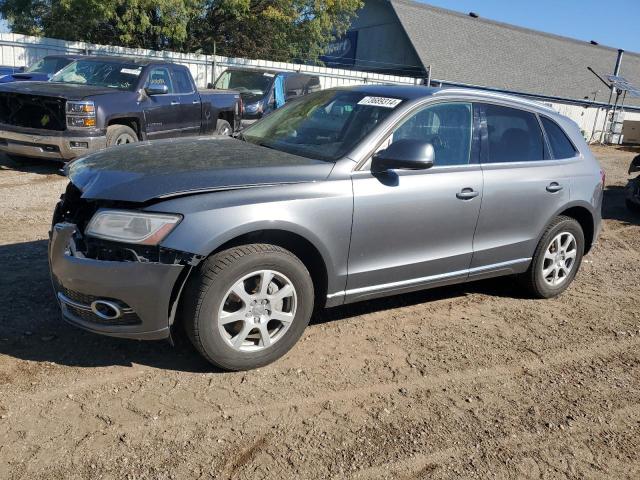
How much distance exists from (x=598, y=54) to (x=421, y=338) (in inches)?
1530

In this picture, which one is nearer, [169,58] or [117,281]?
[117,281]

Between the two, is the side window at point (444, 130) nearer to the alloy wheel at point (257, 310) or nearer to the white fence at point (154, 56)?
the alloy wheel at point (257, 310)

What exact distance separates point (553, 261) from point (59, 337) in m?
4.02

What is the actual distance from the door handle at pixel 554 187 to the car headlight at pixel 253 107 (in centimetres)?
935

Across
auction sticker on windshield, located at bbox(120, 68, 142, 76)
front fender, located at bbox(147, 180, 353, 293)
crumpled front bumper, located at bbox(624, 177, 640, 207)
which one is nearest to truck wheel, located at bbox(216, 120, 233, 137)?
auction sticker on windshield, located at bbox(120, 68, 142, 76)

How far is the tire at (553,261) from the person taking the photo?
503 cm

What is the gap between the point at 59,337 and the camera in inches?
152

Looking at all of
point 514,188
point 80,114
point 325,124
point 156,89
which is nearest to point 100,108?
point 80,114

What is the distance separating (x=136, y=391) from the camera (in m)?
3.34

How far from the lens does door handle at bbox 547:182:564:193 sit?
4879 mm

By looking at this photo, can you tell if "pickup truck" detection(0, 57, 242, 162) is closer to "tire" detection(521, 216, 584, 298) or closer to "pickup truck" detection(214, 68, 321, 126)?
"pickup truck" detection(214, 68, 321, 126)

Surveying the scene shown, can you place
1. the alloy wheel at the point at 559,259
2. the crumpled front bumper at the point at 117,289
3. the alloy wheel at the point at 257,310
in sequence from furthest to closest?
the alloy wheel at the point at 559,259 < the alloy wheel at the point at 257,310 < the crumpled front bumper at the point at 117,289

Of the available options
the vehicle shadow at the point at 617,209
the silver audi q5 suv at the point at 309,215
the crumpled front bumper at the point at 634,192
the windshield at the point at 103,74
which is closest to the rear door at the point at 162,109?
the windshield at the point at 103,74

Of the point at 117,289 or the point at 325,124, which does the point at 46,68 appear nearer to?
the point at 325,124
